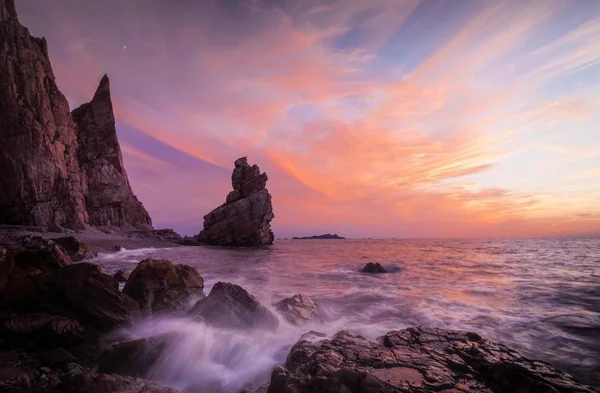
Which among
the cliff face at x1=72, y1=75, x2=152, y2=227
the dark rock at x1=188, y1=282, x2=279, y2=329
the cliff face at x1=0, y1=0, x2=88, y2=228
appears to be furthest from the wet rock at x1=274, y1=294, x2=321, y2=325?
the cliff face at x1=72, y1=75, x2=152, y2=227

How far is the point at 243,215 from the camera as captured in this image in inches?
2825

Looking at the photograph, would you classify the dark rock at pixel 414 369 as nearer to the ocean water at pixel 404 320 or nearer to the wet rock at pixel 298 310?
the ocean water at pixel 404 320

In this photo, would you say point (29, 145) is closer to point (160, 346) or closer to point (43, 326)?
point (43, 326)

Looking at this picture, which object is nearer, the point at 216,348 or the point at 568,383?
the point at 568,383

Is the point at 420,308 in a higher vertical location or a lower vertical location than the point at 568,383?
lower

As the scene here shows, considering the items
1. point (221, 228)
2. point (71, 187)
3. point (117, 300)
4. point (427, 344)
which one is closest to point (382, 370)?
point (427, 344)

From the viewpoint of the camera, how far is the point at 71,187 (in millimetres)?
48719

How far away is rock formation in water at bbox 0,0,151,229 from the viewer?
1614 inches

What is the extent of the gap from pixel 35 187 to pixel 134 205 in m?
31.8

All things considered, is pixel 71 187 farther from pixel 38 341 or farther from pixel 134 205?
pixel 38 341

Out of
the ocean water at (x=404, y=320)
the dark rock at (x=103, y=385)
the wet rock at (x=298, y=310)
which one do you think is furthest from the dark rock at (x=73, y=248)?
the dark rock at (x=103, y=385)

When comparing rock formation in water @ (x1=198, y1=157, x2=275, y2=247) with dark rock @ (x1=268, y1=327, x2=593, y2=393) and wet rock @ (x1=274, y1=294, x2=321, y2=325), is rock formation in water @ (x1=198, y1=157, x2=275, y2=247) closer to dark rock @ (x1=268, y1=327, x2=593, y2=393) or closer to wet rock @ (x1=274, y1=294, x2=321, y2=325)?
wet rock @ (x1=274, y1=294, x2=321, y2=325)

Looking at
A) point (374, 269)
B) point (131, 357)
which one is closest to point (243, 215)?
point (374, 269)

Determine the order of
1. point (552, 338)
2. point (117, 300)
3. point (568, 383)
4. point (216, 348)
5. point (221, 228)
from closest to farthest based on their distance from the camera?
point (568, 383), point (216, 348), point (117, 300), point (552, 338), point (221, 228)
